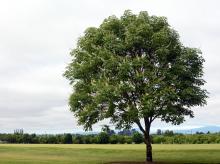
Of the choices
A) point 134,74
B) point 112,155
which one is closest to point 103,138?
point 112,155

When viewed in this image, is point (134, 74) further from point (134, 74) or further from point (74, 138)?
point (74, 138)

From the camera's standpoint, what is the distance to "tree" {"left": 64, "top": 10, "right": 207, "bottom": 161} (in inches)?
2057

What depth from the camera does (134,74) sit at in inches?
2088

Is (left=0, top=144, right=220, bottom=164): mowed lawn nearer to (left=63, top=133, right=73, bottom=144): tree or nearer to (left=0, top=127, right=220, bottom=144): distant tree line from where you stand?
(left=0, top=127, right=220, bottom=144): distant tree line

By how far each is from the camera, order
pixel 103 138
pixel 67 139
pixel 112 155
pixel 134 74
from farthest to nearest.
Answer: pixel 67 139
pixel 103 138
pixel 112 155
pixel 134 74

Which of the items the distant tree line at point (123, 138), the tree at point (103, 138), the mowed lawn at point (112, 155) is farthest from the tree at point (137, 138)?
the mowed lawn at point (112, 155)

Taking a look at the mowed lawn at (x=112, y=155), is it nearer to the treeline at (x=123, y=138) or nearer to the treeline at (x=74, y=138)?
the treeline at (x=123, y=138)

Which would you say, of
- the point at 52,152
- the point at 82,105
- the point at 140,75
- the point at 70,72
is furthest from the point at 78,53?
the point at 52,152

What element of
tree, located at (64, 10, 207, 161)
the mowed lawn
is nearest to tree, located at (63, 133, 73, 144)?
the mowed lawn

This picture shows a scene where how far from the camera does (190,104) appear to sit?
185 feet

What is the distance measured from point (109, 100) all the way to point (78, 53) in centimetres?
935

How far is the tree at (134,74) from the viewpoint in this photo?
52250 millimetres

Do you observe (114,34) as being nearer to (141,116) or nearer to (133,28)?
(133,28)

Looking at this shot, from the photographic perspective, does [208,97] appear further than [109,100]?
Yes
